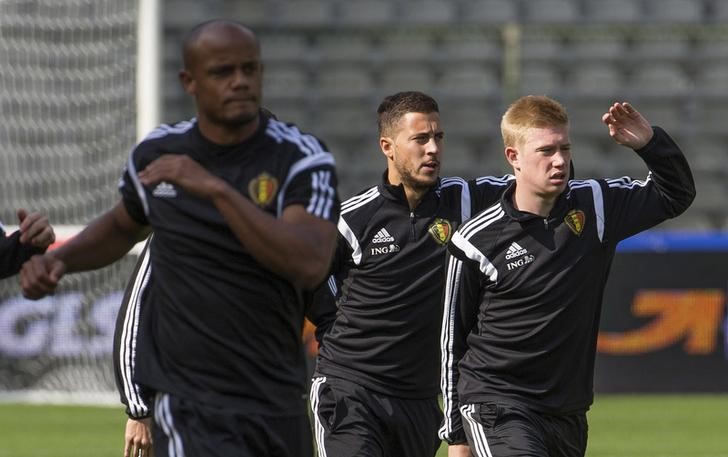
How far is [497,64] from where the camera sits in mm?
18906

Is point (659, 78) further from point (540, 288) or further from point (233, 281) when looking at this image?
point (233, 281)

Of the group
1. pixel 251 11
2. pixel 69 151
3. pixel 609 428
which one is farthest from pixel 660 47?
pixel 69 151

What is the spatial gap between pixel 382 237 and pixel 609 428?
19.6ft

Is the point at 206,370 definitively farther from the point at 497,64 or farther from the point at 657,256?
the point at 497,64

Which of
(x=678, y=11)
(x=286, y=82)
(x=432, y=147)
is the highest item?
(x=678, y=11)

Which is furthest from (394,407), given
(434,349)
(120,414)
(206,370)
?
(120,414)

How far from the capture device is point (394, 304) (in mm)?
6941

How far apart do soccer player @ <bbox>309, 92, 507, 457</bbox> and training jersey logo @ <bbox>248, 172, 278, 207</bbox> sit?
2.44m

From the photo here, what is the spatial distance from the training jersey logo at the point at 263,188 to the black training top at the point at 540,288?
1.88 metres

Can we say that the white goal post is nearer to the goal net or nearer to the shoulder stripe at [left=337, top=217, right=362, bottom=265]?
the goal net

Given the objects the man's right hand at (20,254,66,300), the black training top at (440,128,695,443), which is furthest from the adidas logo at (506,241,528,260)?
the man's right hand at (20,254,66,300)

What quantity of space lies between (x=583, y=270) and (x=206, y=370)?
83.1 inches

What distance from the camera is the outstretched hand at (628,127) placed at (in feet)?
20.8

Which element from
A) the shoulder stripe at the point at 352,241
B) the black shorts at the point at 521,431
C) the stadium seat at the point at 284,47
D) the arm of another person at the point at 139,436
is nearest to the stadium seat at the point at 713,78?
the stadium seat at the point at 284,47
